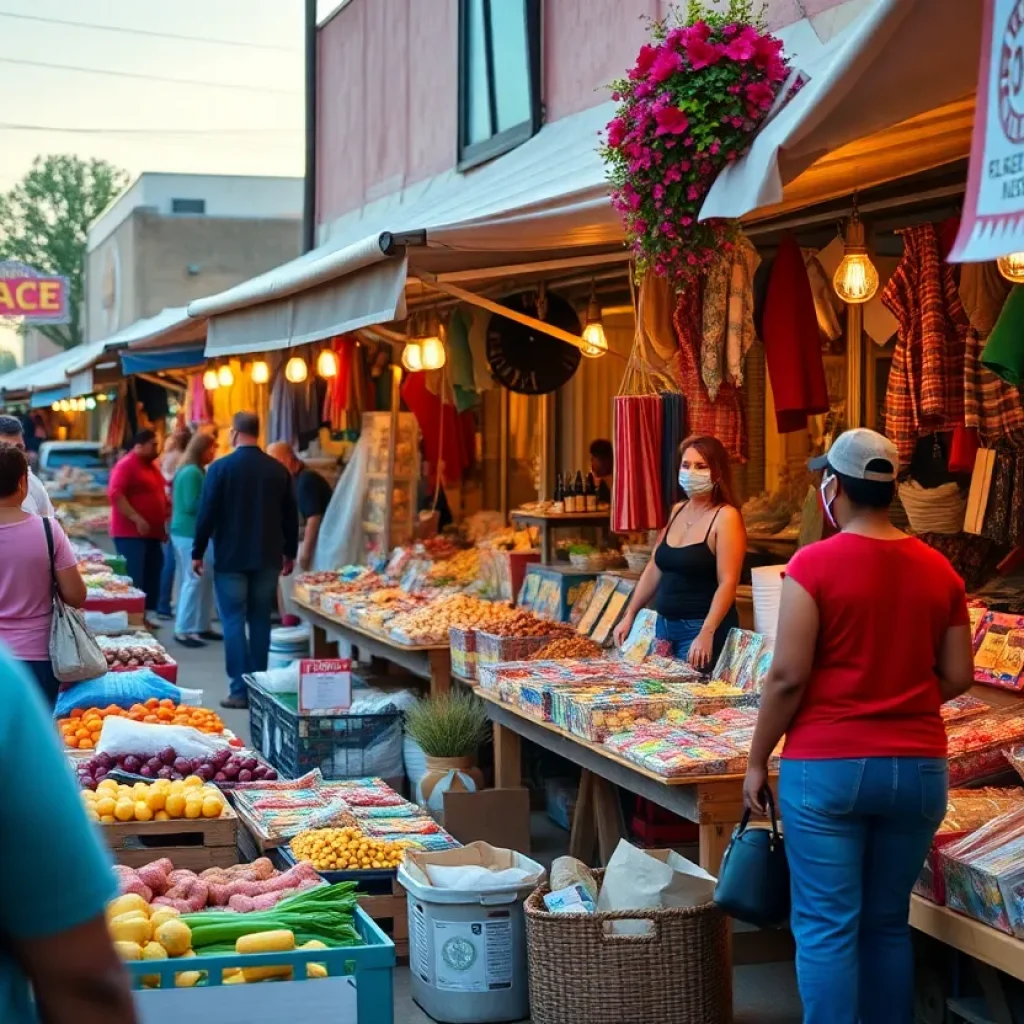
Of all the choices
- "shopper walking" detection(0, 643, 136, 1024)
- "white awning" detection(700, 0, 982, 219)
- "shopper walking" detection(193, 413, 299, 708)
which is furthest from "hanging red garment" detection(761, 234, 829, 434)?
"shopper walking" detection(0, 643, 136, 1024)

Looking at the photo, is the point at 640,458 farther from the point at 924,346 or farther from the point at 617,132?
the point at 617,132

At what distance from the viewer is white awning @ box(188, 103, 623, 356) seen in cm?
765

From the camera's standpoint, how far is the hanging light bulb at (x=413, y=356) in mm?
12312

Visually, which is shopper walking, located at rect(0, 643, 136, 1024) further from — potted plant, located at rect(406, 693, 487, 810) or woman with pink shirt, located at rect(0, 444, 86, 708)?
potted plant, located at rect(406, 693, 487, 810)

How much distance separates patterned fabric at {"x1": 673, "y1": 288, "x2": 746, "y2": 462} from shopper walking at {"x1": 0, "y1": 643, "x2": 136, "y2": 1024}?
20.4 ft

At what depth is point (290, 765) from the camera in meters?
9.20

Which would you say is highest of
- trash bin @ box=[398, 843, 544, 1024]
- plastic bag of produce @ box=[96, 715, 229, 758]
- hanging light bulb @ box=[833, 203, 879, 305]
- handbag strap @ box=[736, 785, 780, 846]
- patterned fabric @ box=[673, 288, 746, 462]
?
hanging light bulb @ box=[833, 203, 879, 305]

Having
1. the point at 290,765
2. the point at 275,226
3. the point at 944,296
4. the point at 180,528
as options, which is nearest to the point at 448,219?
the point at 944,296

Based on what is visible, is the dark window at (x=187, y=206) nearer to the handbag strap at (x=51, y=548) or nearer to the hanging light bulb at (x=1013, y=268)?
the handbag strap at (x=51, y=548)

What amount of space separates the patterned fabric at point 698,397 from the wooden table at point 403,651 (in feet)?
8.13

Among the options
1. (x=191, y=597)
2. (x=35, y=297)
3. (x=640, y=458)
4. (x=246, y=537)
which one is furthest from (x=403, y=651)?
(x=35, y=297)

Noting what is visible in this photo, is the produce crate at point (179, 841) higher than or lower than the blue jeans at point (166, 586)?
higher

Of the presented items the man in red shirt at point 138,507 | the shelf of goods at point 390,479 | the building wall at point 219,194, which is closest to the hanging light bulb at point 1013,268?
the shelf of goods at point 390,479

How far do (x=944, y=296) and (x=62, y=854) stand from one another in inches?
233
